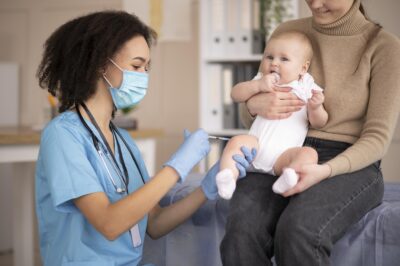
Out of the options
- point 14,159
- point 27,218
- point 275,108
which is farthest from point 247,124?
point 27,218

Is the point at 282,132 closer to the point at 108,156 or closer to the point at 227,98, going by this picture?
the point at 108,156

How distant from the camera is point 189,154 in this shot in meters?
1.29

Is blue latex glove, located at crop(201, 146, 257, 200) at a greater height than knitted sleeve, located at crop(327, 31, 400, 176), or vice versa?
knitted sleeve, located at crop(327, 31, 400, 176)

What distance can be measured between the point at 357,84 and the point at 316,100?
0.38ft

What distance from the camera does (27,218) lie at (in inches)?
105

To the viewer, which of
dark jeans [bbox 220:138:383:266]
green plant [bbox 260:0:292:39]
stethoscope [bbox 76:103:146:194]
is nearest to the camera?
dark jeans [bbox 220:138:383:266]

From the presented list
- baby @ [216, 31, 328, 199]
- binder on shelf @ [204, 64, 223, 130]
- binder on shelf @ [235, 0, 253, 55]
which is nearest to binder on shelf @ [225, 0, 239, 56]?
binder on shelf @ [235, 0, 253, 55]

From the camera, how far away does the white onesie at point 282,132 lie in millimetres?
1384

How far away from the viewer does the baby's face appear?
144 cm

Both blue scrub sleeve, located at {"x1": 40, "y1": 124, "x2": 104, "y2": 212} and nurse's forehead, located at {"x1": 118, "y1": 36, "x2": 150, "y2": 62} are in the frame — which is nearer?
blue scrub sleeve, located at {"x1": 40, "y1": 124, "x2": 104, "y2": 212}

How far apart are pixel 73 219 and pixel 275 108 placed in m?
0.59

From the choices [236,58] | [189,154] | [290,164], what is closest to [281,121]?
[290,164]

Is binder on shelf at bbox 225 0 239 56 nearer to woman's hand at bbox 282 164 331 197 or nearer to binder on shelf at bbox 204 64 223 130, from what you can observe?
binder on shelf at bbox 204 64 223 130

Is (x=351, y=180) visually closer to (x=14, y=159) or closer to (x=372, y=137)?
(x=372, y=137)
